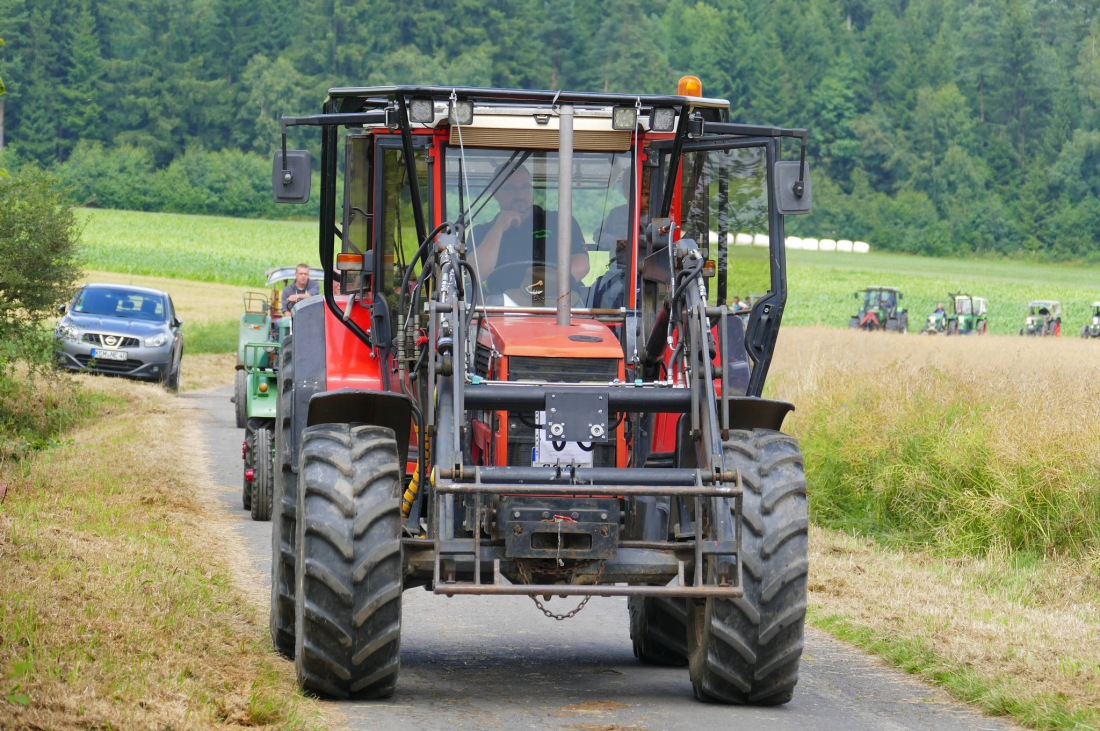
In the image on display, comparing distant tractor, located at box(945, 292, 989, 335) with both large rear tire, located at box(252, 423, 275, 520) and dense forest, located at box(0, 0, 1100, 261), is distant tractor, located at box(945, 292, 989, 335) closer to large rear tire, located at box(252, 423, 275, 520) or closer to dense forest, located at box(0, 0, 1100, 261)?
dense forest, located at box(0, 0, 1100, 261)

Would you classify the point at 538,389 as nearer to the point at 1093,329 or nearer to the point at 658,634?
the point at 658,634

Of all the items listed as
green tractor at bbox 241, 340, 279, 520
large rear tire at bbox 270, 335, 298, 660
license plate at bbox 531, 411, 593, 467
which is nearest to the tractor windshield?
license plate at bbox 531, 411, 593, 467

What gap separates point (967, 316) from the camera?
6128cm

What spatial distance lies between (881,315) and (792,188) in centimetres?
5076

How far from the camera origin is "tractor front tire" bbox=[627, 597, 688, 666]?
870cm

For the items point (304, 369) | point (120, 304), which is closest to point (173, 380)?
point (120, 304)

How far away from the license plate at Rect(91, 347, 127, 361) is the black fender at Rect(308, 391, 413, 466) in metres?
20.2

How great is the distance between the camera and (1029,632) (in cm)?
934

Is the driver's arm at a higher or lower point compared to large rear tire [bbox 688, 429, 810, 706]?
higher

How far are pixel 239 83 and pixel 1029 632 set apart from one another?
112060mm

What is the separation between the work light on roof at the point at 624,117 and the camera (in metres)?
8.44

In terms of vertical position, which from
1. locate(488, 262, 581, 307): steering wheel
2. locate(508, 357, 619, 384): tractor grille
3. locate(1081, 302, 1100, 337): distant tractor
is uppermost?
locate(488, 262, 581, 307): steering wheel

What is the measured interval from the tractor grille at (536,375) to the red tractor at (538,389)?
0.03ft

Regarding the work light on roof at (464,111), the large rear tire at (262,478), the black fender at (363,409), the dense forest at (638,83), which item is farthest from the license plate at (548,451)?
the dense forest at (638,83)
